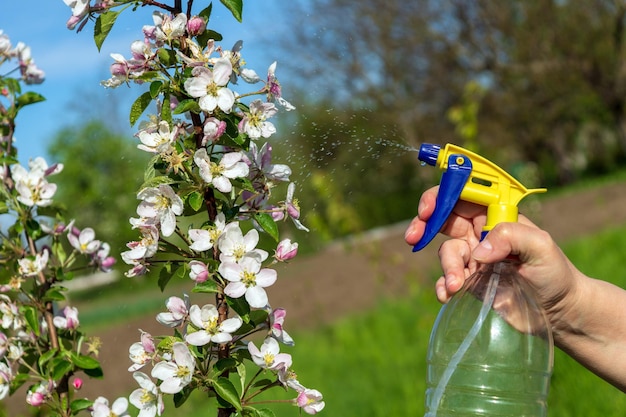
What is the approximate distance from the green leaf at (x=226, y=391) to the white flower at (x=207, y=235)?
8.7 inches

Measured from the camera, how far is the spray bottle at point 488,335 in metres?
1.58

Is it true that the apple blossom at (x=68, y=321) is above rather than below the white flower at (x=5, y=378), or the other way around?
above

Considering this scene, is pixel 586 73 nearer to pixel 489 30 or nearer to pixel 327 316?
pixel 489 30

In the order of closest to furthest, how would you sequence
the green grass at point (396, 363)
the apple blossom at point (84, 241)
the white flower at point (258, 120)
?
the white flower at point (258, 120), the apple blossom at point (84, 241), the green grass at point (396, 363)

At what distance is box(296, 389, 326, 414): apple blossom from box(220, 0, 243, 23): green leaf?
0.66 metres

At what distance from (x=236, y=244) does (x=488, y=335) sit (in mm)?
771

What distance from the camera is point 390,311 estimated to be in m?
8.53

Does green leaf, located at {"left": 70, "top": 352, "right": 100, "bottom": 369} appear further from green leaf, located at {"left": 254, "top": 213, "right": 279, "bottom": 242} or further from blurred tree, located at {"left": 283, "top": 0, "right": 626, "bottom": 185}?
blurred tree, located at {"left": 283, "top": 0, "right": 626, "bottom": 185}

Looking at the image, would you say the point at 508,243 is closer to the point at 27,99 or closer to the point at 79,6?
the point at 79,6

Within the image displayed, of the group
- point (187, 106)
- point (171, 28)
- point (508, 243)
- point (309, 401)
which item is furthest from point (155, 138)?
point (508, 243)

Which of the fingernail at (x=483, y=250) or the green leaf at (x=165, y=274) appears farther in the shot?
the fingernail at (x=483, y=250)

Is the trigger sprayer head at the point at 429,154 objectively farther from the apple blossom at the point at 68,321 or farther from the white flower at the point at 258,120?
the apple blossom at the point at 68,321

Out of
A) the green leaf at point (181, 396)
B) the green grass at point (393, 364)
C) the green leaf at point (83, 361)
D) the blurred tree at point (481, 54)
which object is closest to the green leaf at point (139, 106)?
the green leaf at point (181, 396)

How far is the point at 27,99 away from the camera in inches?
74.5
